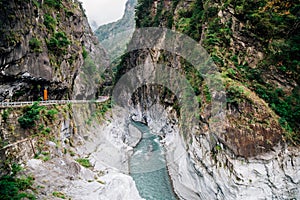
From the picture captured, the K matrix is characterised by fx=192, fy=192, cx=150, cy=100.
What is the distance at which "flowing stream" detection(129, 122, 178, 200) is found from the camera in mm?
15568

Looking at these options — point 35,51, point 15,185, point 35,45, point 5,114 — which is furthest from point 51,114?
point 15,185

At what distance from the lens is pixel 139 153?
2414 cm

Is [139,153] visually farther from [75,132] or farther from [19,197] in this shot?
[19,197]

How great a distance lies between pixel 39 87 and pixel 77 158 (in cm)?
634

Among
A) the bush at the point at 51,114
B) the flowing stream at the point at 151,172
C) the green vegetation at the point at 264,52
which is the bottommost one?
the flowing stream at the point at 151,172

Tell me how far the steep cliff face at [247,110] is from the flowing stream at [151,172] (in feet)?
3.54

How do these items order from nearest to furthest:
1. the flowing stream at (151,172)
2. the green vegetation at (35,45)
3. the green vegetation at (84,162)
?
1. the green vegetation at (35,45)
2. the green vegetation at (84,162)
3. the flowing stream at (151,172)

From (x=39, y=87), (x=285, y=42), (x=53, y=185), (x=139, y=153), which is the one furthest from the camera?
(x=139, y=153)

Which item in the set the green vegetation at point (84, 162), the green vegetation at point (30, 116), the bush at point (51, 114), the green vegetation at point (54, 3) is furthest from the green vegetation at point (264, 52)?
the green vegetation at point (54, 3)

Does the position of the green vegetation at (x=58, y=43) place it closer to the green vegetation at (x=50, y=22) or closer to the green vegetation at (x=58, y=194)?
the green vegetation at (x=50, y=22)

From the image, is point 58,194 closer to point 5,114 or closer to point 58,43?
point 5,114

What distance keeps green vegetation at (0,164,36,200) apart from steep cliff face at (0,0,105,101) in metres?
5.04

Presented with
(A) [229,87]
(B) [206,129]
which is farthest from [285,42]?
(B) [206,129]

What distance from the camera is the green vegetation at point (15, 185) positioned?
869 centimetres
